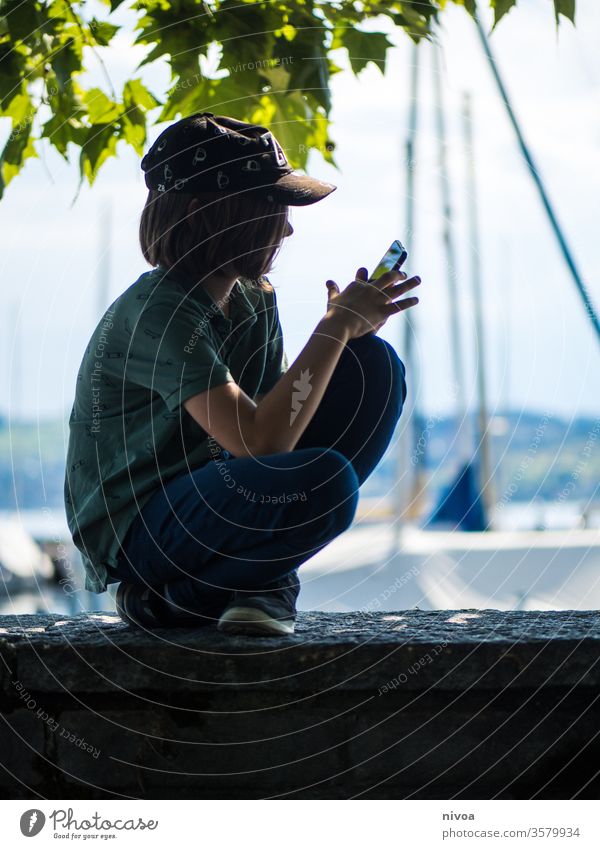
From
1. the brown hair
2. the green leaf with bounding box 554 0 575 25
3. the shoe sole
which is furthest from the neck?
the green leaf with bounding box 554 0 575 25

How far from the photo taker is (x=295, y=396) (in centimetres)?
132

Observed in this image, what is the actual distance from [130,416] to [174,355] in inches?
6.9

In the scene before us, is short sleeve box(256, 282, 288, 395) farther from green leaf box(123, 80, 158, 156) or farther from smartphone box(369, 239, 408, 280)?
green leaf box(123, 80, 158, 156)

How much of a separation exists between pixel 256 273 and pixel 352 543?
23.3ft

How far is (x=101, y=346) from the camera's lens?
146 cm

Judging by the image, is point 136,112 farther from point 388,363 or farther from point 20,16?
point 388,363

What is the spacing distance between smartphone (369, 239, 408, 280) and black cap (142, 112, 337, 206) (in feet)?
0.48

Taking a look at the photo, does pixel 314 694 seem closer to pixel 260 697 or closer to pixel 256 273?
pixel 260 697

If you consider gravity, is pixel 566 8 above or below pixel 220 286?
above

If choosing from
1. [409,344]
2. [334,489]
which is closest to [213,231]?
[334,489]

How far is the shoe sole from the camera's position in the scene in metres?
1.40
